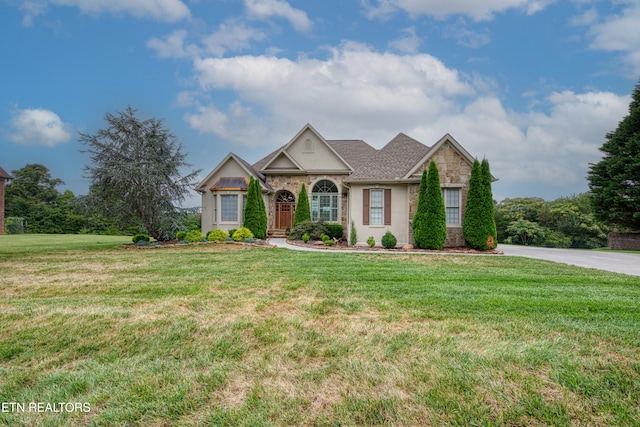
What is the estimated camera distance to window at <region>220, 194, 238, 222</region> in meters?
20.4

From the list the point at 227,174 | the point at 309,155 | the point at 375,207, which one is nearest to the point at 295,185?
the point at 309,155

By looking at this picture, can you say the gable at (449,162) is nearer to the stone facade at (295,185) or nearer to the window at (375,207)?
the window at (375,207)

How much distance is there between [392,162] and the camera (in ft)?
57.1

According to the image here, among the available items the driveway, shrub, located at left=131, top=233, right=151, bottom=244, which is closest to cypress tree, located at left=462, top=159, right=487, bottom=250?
the driveway

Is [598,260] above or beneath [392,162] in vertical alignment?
beneath

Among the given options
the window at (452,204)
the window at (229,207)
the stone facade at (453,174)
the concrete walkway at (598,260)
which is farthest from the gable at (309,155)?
the concrete walkway at (598,260)

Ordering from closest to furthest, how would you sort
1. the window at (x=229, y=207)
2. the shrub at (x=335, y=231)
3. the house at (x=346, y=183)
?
1. the house at (x=346, y=183)
2. the shrub at (x=335, y=231)
3. the window at (x=229, y=207)

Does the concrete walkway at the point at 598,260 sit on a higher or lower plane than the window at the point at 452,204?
lower

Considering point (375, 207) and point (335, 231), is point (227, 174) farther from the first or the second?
point (375, 207)

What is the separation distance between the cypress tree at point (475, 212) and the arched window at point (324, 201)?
9.26m

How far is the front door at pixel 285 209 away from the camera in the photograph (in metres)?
22.8

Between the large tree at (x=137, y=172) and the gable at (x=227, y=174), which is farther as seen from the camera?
the gable at (x=227, y=174)

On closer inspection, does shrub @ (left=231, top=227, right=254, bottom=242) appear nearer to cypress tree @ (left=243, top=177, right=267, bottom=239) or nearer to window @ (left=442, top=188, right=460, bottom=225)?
cypress tree @ (left=243, top=177, right=267, bottom=239)

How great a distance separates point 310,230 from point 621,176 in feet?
60.0
